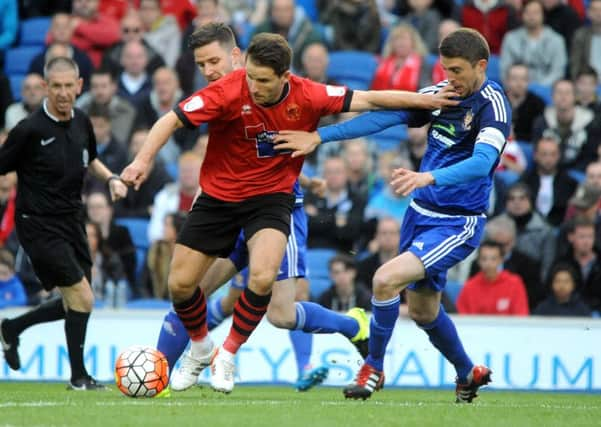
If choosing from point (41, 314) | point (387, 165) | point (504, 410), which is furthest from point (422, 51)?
point (504, 410)

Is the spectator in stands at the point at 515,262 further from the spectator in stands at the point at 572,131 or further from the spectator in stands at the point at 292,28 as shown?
the spectator in stands at the point at 292,28

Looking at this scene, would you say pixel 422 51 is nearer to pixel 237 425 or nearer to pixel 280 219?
pixel 280 219

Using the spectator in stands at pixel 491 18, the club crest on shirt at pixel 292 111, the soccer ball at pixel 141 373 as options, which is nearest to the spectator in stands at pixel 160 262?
the spectator in stands at pixel 491 18

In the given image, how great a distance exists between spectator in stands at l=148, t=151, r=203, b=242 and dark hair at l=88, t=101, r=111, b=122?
130cm

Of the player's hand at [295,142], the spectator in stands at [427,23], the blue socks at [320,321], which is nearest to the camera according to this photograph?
the player's hand at [295,142]

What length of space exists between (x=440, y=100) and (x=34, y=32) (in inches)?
434

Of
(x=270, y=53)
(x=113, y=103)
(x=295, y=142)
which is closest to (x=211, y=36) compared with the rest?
(x=270, y=53)

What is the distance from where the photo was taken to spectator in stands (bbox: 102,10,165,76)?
1777 cm

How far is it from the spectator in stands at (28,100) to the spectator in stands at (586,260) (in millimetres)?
6650

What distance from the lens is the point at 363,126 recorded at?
30.6 ft

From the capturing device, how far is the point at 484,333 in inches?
515

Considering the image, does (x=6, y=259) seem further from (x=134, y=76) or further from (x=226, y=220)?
(x=226, y=220)

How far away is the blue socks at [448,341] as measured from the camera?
970 centimetres

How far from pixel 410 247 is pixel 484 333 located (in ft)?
12.8
